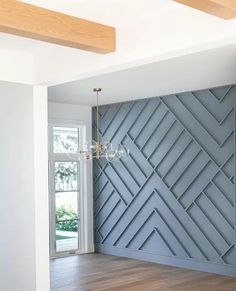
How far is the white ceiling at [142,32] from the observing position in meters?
3.38

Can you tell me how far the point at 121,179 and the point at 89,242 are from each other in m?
1.39

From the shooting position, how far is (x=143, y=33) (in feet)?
12.5

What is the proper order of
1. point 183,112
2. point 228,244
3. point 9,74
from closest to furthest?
1. point 9,74
2. point 228,244
3. point 183,112

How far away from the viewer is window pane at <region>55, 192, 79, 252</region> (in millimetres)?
8297

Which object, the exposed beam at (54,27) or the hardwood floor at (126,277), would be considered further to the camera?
the hardwood floor at (126,277)

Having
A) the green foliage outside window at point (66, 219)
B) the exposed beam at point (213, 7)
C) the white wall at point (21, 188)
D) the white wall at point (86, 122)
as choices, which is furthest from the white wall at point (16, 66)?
the green foliage outside window at point (66, 219)

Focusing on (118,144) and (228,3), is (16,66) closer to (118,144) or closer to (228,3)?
(228,3)

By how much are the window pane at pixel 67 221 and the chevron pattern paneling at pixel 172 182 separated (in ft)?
1.31

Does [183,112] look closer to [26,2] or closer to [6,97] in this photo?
[6,97]

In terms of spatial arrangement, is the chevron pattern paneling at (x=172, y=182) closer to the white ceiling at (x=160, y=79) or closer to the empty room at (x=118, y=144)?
the empty room at (x=118, y=144)

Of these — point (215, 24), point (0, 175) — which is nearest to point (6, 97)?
point (0, 175)

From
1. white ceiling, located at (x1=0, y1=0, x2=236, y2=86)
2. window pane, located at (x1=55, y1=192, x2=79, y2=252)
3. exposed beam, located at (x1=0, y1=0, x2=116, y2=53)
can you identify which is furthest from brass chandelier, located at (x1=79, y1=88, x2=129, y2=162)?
exposed beam, located at (x1=0, y1=0, x2=116, y2=53)

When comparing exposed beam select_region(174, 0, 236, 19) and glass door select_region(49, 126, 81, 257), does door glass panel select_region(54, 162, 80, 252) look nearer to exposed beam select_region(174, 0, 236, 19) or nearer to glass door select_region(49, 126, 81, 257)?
glass door select_region(49, 126, 81, 257)

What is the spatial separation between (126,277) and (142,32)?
3.93m
